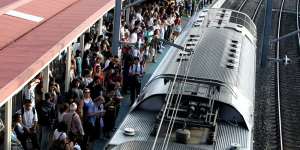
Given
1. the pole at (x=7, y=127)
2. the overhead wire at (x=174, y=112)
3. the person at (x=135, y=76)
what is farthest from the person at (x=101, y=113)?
the person at (x=135, y=76)

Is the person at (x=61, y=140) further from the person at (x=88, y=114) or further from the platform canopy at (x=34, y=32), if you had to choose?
the person at (x=88, y=114)

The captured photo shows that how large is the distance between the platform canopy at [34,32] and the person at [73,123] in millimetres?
983

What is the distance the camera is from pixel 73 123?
12.4 m

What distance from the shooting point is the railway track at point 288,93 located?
54.1ft

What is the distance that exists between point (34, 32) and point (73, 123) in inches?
138

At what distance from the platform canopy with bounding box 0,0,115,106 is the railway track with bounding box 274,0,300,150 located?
5.83 m

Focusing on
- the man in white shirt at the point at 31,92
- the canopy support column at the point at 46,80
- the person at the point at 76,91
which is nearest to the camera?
the man in white shirt at the point at 31,92

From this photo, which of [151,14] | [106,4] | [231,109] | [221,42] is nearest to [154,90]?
[231,109]

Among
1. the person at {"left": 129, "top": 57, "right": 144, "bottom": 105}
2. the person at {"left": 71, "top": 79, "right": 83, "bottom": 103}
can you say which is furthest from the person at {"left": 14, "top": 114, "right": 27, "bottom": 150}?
the person at {"left": 129, "top": 57, "right": 144, "bottom": 105}

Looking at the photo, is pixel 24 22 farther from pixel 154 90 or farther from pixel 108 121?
pixel 154 90

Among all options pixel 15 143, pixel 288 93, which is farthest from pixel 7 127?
pixel 288 93

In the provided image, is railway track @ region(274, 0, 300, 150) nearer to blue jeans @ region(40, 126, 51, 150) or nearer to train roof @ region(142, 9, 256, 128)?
train roof @ region(142, 9, 256, 128)

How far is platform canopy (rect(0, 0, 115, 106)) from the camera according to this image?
1141cm

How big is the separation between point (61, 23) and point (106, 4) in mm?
3729
